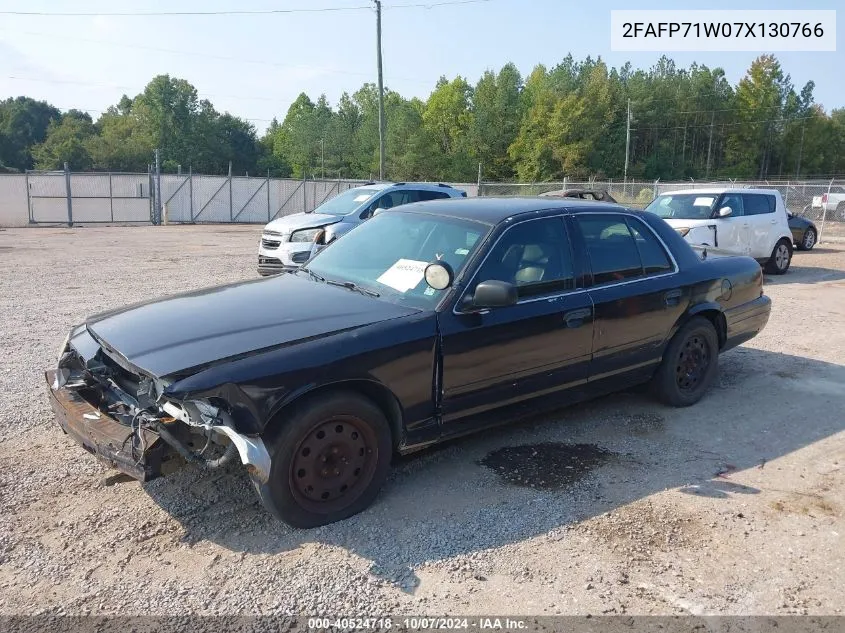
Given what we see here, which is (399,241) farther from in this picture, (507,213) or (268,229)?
(268,229)

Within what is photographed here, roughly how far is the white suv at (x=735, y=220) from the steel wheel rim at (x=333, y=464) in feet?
31.0

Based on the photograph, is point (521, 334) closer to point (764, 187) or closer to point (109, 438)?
point (109, 438)

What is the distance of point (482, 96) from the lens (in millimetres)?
70375

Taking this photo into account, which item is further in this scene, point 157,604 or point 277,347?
point 277,347

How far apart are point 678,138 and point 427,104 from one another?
30.3 m

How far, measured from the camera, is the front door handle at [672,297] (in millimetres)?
4973

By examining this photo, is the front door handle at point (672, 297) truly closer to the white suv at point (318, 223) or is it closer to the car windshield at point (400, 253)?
the car windshield at point (400, 253)

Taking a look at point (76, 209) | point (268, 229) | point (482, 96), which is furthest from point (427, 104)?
point (268, 229)

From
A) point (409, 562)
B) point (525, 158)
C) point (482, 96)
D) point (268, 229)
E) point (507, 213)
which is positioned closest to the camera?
point (409, 562)

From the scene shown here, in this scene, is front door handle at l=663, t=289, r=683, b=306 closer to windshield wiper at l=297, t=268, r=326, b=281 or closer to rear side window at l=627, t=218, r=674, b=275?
rear side window at l=627, t=218, r=674, b=275

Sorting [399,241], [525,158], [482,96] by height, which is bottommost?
[399,241]

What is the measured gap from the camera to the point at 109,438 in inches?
128

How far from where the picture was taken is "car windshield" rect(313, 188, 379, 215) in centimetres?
1197

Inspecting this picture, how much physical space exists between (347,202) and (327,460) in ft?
30.7
